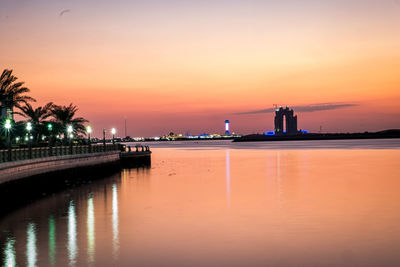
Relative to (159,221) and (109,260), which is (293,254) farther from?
(159,221)

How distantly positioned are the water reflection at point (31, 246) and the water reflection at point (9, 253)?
0.55 metres

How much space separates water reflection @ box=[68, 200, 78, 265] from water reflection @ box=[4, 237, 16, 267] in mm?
2125

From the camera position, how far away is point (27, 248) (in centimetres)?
1969

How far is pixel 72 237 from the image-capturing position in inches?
877

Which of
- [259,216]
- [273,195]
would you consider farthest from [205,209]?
[273,195]

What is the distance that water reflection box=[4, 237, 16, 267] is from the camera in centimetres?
1733

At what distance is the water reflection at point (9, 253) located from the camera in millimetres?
17328

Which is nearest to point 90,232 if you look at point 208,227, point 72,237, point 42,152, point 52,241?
point 72,237

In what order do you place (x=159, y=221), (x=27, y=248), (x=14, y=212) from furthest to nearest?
(x=14, y=212) → (x=159, y=221) → (x=27, y=248)

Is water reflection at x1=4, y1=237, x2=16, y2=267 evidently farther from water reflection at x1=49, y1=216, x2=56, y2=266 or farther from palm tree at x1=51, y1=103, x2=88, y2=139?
palm tree at x1=51, y1=103, x2=88, y2=139

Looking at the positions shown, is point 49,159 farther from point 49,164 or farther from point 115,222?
point 115,222

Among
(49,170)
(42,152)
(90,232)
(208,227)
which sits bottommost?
(208,227)

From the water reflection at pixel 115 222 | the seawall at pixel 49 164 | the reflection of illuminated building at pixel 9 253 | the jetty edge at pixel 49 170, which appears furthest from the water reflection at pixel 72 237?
the seawall at pixel 49 164

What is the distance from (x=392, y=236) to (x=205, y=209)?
513 inches
